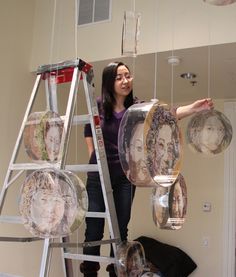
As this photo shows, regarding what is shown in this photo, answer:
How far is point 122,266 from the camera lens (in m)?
1.29

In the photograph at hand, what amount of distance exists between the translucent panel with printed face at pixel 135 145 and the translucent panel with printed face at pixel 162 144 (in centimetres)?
2

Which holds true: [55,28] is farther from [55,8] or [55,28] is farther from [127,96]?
[127,96]

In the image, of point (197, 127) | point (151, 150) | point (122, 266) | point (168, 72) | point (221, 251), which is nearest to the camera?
point (151, 150)

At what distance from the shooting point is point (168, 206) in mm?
1316

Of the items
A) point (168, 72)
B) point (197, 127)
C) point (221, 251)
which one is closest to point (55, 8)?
point (168, 72)

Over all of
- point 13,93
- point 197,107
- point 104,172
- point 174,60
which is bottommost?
point 104,172

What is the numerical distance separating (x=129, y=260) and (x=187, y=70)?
1471 mm

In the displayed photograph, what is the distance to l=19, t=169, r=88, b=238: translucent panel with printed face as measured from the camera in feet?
3.58

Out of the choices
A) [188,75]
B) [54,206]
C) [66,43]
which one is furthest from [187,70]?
[54,206]

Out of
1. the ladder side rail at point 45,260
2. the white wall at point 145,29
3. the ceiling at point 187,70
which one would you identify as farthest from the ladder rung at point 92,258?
the white wall at point 145,29

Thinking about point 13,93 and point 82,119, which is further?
point 13,93

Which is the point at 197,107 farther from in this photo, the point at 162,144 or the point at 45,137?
the point at 45,137

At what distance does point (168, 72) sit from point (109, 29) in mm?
468

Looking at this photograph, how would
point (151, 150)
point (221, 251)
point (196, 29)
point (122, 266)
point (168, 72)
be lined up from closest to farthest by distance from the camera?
point (151, 150) < point (122, 266) < point (196, 29) < point (168, 72) < point (221, 251)
